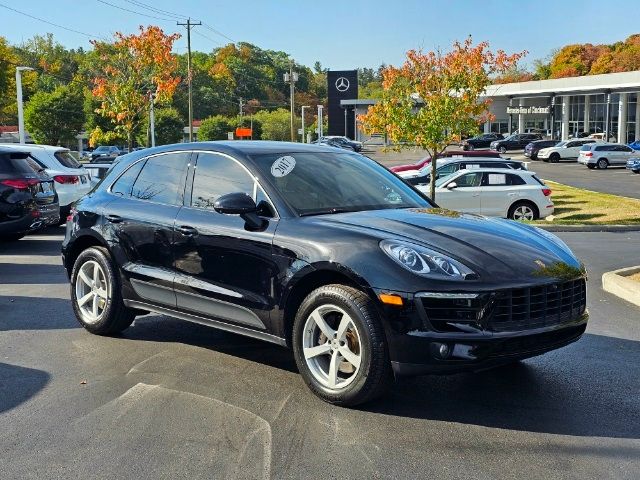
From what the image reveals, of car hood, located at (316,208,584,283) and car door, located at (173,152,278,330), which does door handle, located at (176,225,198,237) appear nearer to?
car door, located at (173,152,278,330)

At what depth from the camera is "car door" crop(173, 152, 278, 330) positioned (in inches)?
209

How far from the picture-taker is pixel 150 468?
398cm

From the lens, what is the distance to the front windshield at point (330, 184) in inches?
219

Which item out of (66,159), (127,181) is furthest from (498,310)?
(66,159)

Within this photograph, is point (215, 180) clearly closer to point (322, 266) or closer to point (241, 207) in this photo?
point (241, 207)

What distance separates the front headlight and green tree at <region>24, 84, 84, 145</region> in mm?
69469

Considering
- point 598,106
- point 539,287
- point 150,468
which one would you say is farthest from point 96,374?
point 598,106

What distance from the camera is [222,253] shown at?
555cm

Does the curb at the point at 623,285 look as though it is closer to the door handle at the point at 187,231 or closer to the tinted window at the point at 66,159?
the door handle at the point at 187,231

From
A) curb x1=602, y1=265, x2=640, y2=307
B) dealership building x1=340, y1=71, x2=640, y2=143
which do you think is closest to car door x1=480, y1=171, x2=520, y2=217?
curb x1=602, y1=265, x2=640, y2=307

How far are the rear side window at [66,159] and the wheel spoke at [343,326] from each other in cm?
1265

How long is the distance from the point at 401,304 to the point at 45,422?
231cm

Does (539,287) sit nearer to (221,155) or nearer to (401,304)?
(401,304)

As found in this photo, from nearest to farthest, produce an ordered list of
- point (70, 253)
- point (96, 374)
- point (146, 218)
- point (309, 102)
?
point (96, 374)
point (146, 218)
point (70, 253)
point (309, 102)
